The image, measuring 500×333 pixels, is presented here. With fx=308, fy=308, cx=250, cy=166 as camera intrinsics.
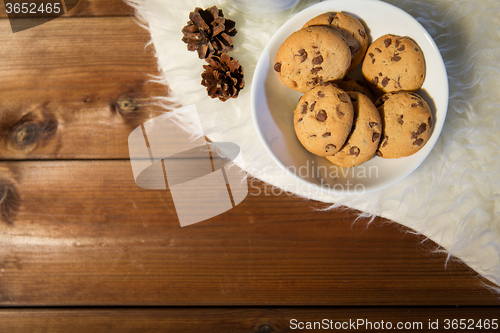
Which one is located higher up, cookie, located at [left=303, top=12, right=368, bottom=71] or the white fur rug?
cookie, located at [left=303, top=12, right=368, bottom=71]

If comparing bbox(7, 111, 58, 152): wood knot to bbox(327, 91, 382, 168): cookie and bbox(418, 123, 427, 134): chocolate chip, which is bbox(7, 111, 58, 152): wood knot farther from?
bbox(418, 123, 427, 134): chocolate chip

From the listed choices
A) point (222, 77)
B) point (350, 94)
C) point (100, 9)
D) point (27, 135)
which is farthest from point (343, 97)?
point (27, 135)

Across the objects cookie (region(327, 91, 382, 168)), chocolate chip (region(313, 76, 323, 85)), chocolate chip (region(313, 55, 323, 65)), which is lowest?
cookie (region(327, 91, 382, 168))

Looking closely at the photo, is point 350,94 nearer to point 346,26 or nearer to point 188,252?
→ point 346,26

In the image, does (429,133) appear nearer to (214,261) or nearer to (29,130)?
(214,261)

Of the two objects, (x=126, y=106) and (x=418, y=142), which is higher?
(x=418, y=142)

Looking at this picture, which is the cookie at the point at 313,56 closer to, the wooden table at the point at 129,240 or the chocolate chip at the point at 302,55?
the chocolate chip at the point at 302,55

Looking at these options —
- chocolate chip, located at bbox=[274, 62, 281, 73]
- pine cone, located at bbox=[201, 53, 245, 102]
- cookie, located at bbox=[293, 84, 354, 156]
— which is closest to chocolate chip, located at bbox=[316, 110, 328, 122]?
cookie, located at bbox=[293, 84, 354, 156]

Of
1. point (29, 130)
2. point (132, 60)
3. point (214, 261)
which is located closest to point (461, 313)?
point (214, 261)
